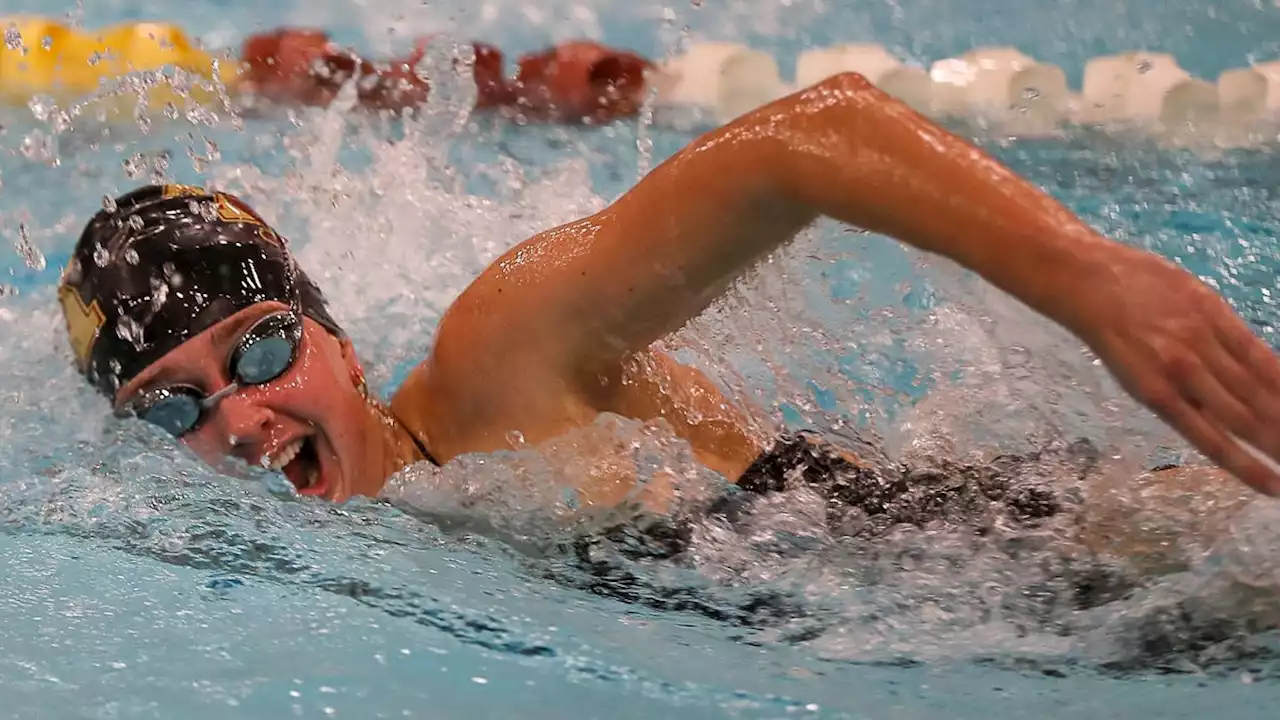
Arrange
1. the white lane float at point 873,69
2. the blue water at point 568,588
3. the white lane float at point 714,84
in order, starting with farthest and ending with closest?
the white lane float at point 714,84 < the white lane float at point 873,69 < the blue water at point 568,588

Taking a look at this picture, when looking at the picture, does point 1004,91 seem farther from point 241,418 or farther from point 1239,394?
point 1239,394

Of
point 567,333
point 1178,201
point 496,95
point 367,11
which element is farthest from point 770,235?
point 367,11

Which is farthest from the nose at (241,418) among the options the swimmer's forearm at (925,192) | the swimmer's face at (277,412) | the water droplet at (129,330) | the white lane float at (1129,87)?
the white lane float at (1129,87)

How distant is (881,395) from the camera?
163 centimetres

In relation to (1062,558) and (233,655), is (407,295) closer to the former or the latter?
(233,655)

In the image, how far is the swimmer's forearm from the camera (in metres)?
0.88

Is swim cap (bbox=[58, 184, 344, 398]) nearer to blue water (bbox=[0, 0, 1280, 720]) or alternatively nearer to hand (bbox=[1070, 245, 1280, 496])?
blue water (bbox=[0, 0, 1280, 720])

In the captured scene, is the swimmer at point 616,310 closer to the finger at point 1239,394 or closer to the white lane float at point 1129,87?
the finger at point 1239,394

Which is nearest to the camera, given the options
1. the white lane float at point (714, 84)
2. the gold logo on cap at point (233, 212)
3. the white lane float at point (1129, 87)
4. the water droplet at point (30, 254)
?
the gold logo on cap at point (233, 212)

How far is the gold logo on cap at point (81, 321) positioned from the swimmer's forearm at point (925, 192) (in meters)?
0.81

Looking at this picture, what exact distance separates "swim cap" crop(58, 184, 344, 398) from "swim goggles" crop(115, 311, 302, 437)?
4 centimetres

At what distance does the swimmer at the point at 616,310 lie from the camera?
0.84m

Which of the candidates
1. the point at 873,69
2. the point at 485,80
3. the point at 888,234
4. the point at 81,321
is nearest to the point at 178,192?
the point at 81,321

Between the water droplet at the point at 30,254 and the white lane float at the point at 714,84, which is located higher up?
the white lane float at the point at 714,84
